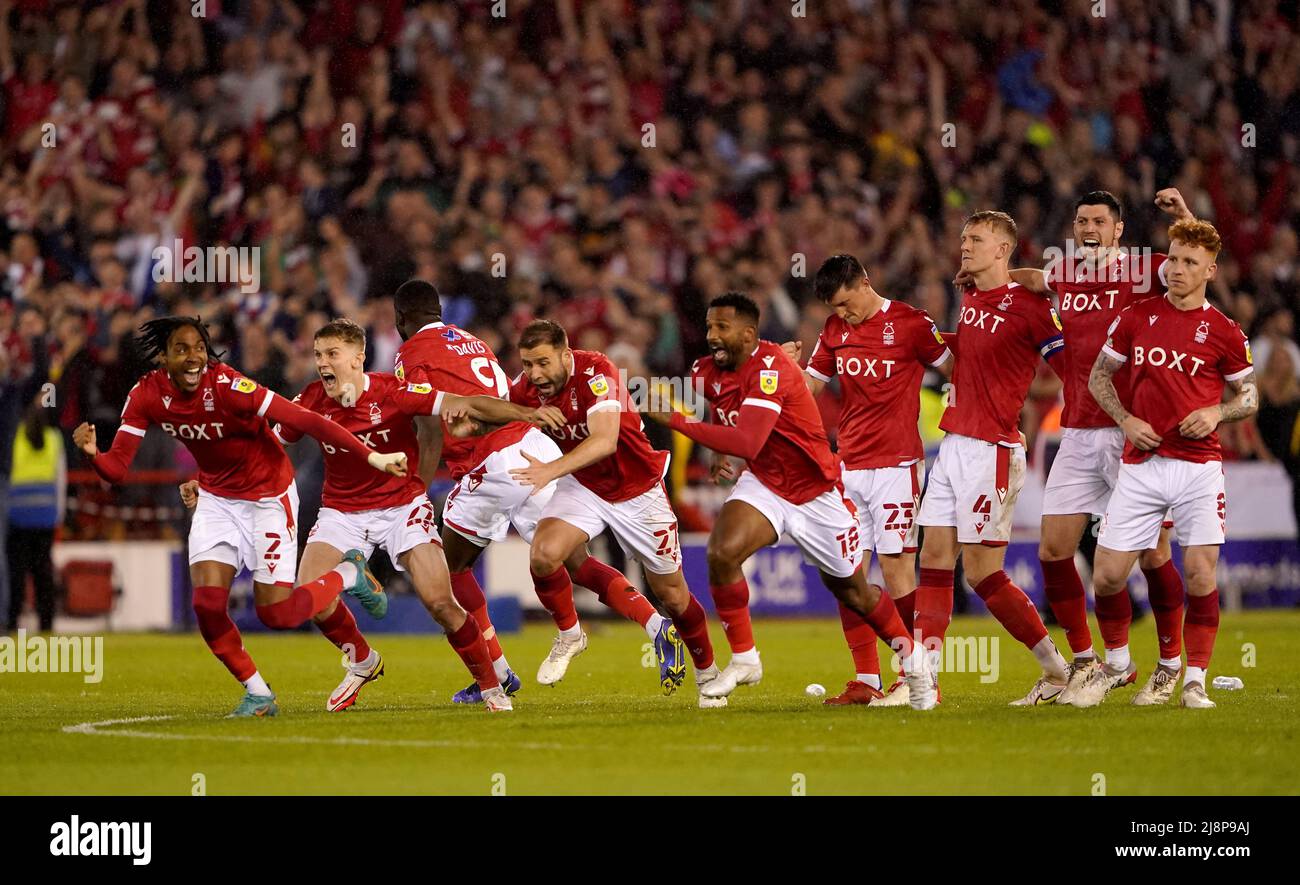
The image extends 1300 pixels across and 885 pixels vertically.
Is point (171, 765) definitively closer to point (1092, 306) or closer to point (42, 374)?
point (1092, 306)

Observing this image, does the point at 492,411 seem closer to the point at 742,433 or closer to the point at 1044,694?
the point at 742,433

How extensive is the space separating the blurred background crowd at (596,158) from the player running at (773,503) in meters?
8.32

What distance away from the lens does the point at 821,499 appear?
1011cm

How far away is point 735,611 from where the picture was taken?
10.2 m

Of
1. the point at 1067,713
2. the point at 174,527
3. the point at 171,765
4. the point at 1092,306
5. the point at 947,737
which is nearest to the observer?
the point at 171,765

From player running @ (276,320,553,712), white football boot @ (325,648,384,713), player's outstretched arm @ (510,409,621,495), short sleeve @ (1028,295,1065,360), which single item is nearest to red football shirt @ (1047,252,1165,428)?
short sleeve @ (1028,295,1065,360)

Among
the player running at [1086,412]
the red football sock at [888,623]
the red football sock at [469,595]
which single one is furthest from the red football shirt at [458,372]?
the player running at [1086,412]

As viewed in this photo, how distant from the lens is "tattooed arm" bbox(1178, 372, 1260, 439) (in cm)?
966

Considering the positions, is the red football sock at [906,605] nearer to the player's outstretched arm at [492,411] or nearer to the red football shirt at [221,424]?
Result: the player's outstretched arm at [492,411]

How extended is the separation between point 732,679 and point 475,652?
139 cm

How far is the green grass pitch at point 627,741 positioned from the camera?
23.9ft

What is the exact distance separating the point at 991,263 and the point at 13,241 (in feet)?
42.4

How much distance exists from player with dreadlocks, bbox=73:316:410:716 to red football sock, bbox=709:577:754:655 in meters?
1.92
